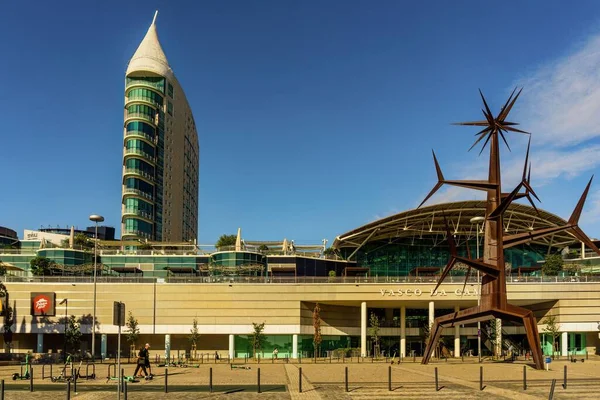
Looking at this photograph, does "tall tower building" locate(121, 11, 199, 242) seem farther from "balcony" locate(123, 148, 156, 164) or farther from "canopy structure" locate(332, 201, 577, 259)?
"canopy structure" locate(332, 201, 577, 259)

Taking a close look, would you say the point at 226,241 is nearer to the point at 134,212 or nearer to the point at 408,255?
the point at 134,212

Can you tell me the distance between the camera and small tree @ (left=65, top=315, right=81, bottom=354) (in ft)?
207

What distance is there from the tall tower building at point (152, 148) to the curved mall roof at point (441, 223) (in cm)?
3745

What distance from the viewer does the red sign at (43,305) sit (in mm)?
67562

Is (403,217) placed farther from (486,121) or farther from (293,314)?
(486,121)

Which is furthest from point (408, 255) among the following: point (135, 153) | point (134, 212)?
point (135, 153)

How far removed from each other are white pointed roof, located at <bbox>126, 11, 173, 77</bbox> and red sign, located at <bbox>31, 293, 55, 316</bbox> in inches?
2165

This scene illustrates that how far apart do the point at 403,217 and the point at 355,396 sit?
6170 cm

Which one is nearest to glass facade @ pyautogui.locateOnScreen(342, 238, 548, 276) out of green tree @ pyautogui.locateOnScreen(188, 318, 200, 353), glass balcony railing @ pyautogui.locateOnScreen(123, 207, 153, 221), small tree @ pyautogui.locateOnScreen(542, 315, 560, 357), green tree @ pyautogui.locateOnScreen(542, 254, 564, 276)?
green tree @ pyautogui.locateOnScreen(542, 254, 564, 276)

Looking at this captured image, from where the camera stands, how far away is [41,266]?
76.9 m

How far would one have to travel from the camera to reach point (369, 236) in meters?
90.3

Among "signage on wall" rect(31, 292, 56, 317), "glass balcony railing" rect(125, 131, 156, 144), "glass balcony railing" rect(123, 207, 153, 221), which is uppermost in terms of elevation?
"glass balcony railing" rect(125, 131, 156, 144)

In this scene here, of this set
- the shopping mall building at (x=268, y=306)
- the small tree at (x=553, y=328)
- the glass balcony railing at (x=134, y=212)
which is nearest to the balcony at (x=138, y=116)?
the glass balcony railing at (x=134, y=212)

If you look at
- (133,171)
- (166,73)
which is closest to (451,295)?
(133,171)
